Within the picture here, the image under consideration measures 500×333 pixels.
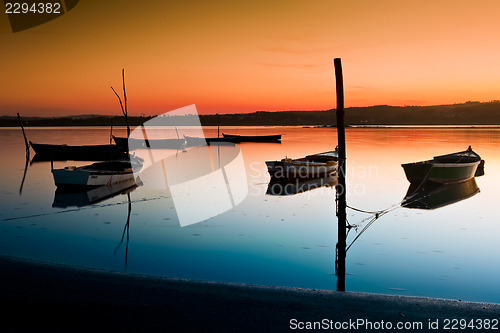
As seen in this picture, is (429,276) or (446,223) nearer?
(429,276)

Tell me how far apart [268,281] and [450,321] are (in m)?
4.94

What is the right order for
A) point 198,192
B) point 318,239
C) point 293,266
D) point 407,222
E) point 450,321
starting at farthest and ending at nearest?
1. point 198,192
2. point 407,222
3. point 318,239
4. point 293,266
5. point 450,321

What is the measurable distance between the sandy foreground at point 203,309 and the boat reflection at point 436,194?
15.4 m

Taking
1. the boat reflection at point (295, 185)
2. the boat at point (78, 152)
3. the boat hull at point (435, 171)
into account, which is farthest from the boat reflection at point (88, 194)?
the boat at point (78, 152)

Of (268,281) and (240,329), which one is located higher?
(240,329)

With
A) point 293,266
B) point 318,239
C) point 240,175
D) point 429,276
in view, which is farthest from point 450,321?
point 240,175

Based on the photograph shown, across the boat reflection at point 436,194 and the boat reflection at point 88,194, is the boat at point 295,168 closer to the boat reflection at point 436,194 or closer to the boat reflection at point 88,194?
the boat reflection at point 436,194

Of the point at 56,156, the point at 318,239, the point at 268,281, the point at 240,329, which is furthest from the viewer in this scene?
the point at 56,156

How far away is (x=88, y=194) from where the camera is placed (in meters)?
23.8

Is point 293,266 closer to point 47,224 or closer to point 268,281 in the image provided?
point 268,281

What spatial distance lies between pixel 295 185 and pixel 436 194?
8.85 meters

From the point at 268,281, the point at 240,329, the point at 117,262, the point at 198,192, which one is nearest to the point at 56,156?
the point at 198,192

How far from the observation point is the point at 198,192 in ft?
84.4

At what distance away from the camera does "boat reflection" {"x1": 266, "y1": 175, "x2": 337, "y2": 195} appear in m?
26.2
